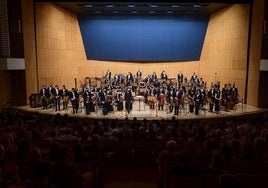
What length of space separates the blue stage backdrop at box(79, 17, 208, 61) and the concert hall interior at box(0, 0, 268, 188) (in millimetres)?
85

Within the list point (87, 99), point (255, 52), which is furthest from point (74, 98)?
point (255, 52)

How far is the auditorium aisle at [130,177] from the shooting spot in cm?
600

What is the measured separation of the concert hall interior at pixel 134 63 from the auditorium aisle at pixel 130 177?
0.06m

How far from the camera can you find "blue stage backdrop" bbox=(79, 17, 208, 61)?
81.4ft

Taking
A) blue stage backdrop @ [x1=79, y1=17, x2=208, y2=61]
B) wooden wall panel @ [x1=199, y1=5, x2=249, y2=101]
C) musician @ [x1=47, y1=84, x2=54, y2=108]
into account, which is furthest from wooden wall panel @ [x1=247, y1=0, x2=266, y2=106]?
musician @ [x1=47, y1=84, x2=54, y2=108]

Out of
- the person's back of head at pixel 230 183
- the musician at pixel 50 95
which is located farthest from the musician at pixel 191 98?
the person's back of head at pixel 230 183

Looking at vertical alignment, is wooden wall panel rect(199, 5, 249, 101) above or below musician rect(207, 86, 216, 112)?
above

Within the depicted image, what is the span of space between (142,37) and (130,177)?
1972 centimetres

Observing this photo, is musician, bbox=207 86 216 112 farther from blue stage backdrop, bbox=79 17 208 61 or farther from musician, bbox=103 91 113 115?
blue stage backdrop, bbox=79 17 208 61

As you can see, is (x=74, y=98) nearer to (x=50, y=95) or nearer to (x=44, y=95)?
(x=50, y=95)

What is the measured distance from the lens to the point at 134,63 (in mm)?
25797

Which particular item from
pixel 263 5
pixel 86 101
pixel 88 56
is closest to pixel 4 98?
pixel 86 101

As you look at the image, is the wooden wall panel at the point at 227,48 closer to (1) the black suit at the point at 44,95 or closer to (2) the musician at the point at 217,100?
(2) the musician at the point at 217,100

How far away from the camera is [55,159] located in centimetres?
476
